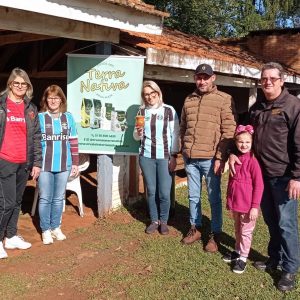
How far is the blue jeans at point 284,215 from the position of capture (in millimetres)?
3666


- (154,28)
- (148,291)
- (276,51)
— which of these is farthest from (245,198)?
(276,51)

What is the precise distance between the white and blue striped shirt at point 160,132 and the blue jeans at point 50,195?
3.15ft

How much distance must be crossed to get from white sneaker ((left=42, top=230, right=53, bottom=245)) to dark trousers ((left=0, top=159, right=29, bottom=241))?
1.67 feet

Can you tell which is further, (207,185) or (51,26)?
(207,185)

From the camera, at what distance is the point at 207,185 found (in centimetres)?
448

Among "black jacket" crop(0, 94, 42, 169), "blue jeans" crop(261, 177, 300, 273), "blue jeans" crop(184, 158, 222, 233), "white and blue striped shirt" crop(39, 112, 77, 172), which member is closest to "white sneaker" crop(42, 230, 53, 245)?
"white and blue striped shirt" crop(39, 112, 77, 172)

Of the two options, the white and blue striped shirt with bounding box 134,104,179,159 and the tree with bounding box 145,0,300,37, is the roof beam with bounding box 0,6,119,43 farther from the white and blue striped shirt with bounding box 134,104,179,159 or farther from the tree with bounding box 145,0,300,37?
the tree with bounding box 145,0,300,37

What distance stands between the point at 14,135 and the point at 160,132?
1548 millimetres

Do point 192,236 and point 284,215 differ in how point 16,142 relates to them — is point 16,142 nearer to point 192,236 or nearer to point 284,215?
point 192,236

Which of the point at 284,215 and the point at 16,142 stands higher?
the point at 16,142

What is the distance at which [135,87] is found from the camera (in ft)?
17.2

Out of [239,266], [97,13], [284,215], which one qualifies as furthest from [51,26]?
[239,266]

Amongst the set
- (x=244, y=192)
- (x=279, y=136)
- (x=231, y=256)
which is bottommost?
(x=231, y=256)

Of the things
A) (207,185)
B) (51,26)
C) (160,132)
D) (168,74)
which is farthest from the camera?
(168,74)
